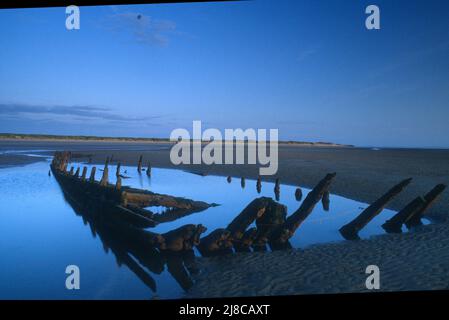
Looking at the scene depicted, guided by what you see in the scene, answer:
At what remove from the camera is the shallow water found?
7.64 m

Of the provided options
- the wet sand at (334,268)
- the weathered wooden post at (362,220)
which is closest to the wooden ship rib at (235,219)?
the weathered wooden post at (362,220)

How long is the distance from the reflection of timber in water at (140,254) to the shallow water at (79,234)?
0.51 feet

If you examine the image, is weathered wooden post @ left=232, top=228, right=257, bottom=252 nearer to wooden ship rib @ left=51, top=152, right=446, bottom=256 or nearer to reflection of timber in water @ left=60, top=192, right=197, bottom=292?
wooden ship rib @ left=51, top=152, right=446, bottom=256

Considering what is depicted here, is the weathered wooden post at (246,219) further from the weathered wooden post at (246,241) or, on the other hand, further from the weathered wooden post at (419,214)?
the weathered wooden post at (419,214)

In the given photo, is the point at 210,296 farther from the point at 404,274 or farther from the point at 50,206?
the point at 50,206

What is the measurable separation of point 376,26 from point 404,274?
5921mm

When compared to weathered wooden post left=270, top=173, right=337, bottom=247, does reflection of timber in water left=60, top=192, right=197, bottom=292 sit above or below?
below

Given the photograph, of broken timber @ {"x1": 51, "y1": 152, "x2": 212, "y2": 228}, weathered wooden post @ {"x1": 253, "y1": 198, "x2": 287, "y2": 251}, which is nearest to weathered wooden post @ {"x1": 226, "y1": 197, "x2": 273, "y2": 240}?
weathered wooden post @ {"x1": 253, "y1": 198, "x2": 287, "y2": 251}

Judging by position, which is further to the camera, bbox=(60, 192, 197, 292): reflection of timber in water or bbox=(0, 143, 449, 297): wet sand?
bbox=(60, 192, 197, 292): reflection of timber in water

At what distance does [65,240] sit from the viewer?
11.6m

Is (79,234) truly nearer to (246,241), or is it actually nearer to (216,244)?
(216,244)

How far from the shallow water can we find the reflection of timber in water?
157 mm

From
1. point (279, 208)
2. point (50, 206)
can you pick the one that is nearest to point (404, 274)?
point (279, 208)

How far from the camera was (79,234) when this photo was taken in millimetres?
12219
